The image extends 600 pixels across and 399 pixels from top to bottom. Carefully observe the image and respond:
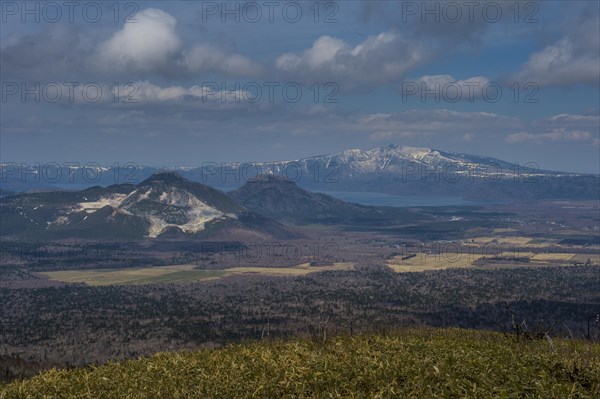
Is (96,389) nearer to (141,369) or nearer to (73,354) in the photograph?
(141,369)

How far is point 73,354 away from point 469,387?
14621cm

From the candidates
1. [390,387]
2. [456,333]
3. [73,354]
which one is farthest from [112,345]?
[390,387]

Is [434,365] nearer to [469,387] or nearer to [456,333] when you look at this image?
[469,387]

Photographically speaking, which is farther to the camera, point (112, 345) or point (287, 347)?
point (112, 345)

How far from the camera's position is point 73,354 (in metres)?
151

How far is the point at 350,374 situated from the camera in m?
19.5

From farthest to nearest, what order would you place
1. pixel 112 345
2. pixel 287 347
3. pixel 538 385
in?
pixel 112 345 → pixel 287 347 → pixel 538 385

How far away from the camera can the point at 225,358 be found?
2323cm

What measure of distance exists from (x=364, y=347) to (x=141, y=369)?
7334mm

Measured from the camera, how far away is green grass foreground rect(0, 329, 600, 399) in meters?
17.8

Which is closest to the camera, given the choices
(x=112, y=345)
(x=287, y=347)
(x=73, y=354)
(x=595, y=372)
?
(x=595, y=372)

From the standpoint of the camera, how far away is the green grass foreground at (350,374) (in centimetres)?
1783

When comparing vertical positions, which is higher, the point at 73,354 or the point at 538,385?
the point at 538,385

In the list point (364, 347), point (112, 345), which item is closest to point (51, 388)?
point (364, 347)
